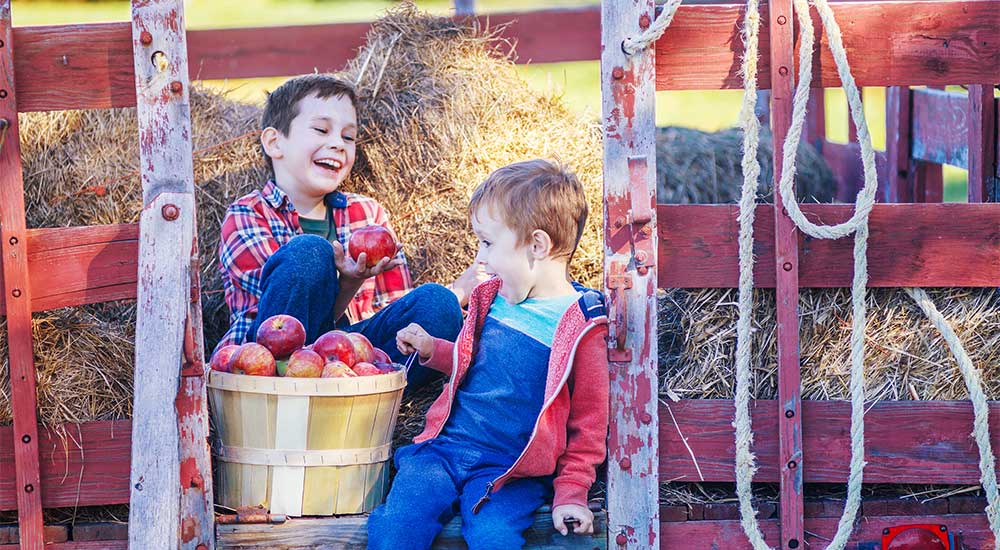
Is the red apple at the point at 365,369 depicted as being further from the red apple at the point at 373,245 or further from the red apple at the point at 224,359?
the red apple at the point at 373,245

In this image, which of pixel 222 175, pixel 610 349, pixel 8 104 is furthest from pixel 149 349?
pixel 222 175

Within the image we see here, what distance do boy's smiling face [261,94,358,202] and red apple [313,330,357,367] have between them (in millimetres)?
1035

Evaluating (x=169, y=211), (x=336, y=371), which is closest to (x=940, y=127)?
(x=336, y=371)

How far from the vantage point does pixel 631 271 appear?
9.69 feet

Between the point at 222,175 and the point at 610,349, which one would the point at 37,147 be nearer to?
the point at 222,175

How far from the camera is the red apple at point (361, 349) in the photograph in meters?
3.29

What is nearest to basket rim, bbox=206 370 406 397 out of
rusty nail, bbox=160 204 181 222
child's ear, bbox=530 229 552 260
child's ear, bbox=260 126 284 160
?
rusty nail, bbox=160 204 181 222

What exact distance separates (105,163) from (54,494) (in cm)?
219

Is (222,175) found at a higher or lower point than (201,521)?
higher

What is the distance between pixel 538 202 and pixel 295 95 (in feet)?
4.64

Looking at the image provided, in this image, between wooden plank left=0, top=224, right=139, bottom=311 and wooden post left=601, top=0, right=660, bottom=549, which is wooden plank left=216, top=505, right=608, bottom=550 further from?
wooden plank left=0, top=224, right=139, bottom=311

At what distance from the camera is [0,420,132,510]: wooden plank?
9.74 ft

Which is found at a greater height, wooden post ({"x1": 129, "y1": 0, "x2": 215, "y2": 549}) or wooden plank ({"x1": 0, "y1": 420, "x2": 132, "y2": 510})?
wooden post ({"x1": 129, "y1": 0, "x2": 215, "y2": 549})

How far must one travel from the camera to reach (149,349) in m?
2.90
